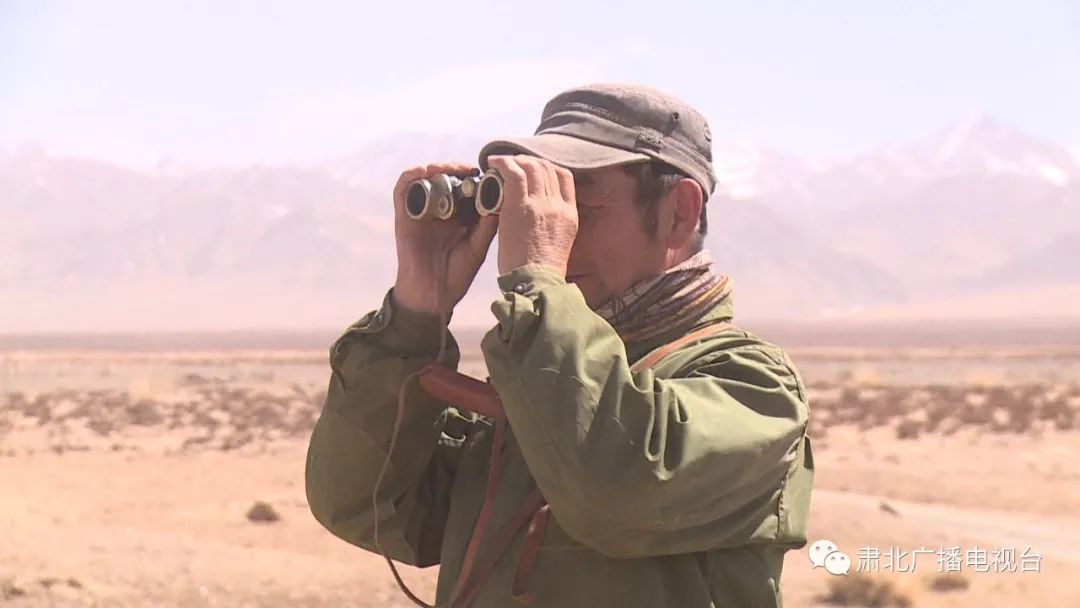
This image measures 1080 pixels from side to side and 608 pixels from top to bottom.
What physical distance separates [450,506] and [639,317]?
0.55 m

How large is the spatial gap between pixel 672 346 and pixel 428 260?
549mm

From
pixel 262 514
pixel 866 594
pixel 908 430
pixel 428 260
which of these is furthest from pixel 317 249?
pixel 428 260

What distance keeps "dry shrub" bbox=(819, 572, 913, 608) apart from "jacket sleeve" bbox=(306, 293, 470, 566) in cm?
683

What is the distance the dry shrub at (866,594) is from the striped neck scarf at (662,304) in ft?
23.0

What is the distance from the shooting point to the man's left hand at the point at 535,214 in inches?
73.9

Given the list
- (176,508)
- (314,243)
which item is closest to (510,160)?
(176,508)

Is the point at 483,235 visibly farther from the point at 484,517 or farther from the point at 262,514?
the point at 262,514

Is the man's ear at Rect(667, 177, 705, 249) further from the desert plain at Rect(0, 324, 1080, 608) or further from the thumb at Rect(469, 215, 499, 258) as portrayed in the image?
the desert plain at Rect(0, 324, 1080, 608)

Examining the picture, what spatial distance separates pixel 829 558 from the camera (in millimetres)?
9539

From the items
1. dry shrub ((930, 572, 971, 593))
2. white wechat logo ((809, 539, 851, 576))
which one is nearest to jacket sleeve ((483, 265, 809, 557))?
white wechat logo ((809, 539, 851, 576))

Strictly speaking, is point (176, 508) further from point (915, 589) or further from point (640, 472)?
point (640, 472)

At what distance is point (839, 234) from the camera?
158500 mm

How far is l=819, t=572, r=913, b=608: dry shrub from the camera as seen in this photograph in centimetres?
850

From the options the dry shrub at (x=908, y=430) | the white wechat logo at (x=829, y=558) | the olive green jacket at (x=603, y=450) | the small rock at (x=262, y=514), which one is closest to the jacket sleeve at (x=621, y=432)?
the olive green jacket at (x=603, y=450)
